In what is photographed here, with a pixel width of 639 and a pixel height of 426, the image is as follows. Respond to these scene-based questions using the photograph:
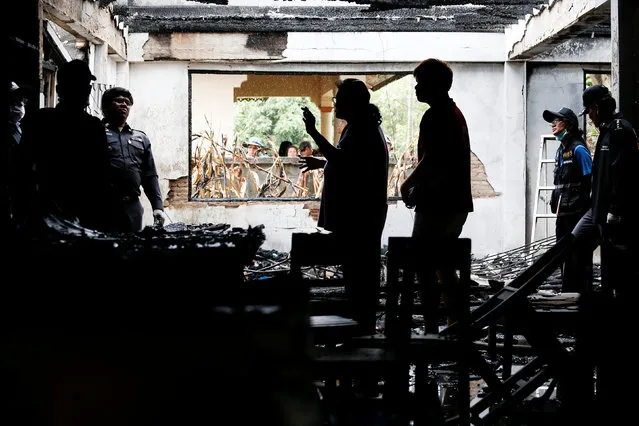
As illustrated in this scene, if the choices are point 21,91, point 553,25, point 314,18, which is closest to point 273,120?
point 314,18

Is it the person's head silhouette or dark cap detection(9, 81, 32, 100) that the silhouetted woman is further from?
dark cap detection(9, 81, 32, 100)

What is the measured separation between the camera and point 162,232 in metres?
3.58

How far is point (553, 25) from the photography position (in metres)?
10.1

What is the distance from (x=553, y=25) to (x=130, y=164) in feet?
18.7

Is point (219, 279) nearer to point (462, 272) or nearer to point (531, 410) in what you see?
point (462, 272)

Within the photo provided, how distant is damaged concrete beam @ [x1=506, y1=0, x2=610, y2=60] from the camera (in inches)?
355

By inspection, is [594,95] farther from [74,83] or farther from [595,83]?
[595,83]

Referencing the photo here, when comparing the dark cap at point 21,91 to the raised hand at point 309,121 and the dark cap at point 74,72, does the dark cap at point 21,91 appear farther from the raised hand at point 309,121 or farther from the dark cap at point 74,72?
the raised hand at point 309,121

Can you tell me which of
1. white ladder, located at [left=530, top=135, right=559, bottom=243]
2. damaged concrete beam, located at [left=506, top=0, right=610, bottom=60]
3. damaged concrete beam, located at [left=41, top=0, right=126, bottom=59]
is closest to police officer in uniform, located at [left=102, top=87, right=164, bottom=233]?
damaged concrete beam, located at [left=41, top=0, right=126, bottom=59]

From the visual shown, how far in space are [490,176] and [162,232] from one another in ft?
31.2

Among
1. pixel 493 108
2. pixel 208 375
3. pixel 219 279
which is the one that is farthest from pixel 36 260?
pixel 493 108

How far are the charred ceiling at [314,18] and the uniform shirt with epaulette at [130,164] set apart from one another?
462 centimetres

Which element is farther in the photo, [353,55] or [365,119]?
[353,55]

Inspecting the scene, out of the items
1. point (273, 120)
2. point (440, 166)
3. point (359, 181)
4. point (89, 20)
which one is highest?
point (273, 120)
